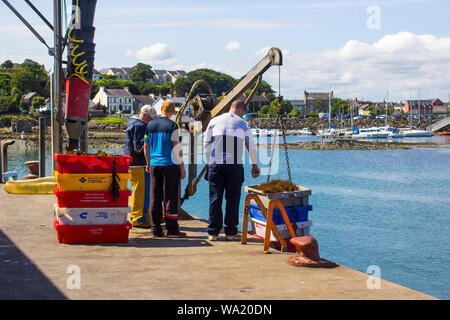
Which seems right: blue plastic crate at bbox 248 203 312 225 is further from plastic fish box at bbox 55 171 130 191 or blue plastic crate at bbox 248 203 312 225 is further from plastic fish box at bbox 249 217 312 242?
plastic fish box at bbox 55 171 130 191

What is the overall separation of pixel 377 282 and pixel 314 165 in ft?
195

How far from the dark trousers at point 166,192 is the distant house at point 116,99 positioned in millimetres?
145804

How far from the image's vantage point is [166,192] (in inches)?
330

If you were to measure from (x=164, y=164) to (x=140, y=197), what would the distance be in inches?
46.3

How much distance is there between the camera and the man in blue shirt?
826 cm

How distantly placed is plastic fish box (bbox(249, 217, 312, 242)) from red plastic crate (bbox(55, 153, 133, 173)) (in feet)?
6.96

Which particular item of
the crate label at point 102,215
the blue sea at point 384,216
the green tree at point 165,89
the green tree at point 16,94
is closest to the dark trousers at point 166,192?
the crate label at point 102,215

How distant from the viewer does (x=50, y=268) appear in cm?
632

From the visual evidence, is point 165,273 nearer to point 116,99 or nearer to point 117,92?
point 116,99

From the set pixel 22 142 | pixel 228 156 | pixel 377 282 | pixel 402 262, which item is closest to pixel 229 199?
pixel 228 156

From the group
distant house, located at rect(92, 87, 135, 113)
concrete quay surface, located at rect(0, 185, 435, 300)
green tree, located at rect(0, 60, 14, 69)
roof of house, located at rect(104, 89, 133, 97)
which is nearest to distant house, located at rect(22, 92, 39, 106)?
distant house, located at rect(92, 87, 135, 113)

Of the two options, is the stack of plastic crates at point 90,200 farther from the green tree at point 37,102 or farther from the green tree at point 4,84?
the green tree at point 4,84

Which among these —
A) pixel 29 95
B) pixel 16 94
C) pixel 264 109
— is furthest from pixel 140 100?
pixel 264 109

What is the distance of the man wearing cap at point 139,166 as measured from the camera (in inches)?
354
